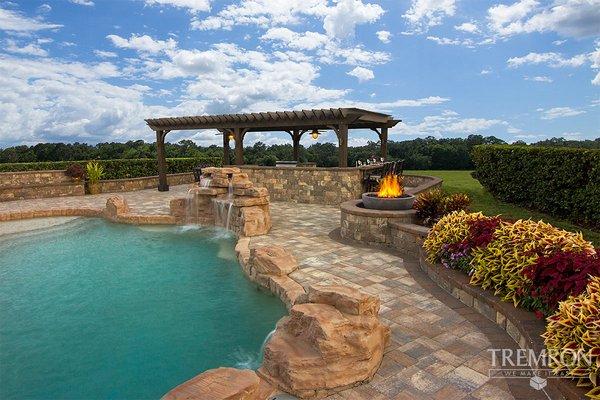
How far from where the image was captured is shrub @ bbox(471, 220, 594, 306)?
4352mm

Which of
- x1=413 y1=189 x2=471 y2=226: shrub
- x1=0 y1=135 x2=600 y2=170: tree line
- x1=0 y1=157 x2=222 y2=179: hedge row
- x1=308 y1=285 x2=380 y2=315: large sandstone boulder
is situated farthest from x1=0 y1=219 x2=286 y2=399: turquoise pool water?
x1=0 y1=135 x2=600 y2=170: tree line

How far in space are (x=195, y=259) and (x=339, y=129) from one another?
7.72 metres

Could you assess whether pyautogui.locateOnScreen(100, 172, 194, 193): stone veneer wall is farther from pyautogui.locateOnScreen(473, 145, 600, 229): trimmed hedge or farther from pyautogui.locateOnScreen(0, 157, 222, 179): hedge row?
pyautogui.locateOnScreen(473, 145, 600, 229): trimmed hedge

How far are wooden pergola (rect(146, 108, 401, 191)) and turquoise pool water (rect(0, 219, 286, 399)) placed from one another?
6.74m

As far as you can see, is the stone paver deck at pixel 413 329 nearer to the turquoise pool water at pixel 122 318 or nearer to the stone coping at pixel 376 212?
the stone coping at pixel 376 212

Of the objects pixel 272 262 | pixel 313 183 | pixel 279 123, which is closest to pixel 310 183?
pixel 313 183

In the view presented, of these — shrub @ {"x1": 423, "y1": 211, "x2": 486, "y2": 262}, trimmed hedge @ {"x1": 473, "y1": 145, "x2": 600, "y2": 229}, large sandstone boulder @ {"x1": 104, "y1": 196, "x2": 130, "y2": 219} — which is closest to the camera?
shrub @ {"x1": 423, "y1": 211, "x2": 486, "y2": 262}

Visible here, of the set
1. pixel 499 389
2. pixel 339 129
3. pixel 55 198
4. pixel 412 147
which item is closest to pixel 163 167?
pixel 55 198

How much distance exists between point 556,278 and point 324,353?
8.34 ft

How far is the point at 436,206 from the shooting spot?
7.55m

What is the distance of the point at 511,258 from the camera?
459 cm

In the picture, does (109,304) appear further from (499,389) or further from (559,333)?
(559,333)

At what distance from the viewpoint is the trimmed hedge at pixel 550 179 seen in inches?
332

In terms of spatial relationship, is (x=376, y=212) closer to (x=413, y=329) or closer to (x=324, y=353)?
(x=413, y=329)
